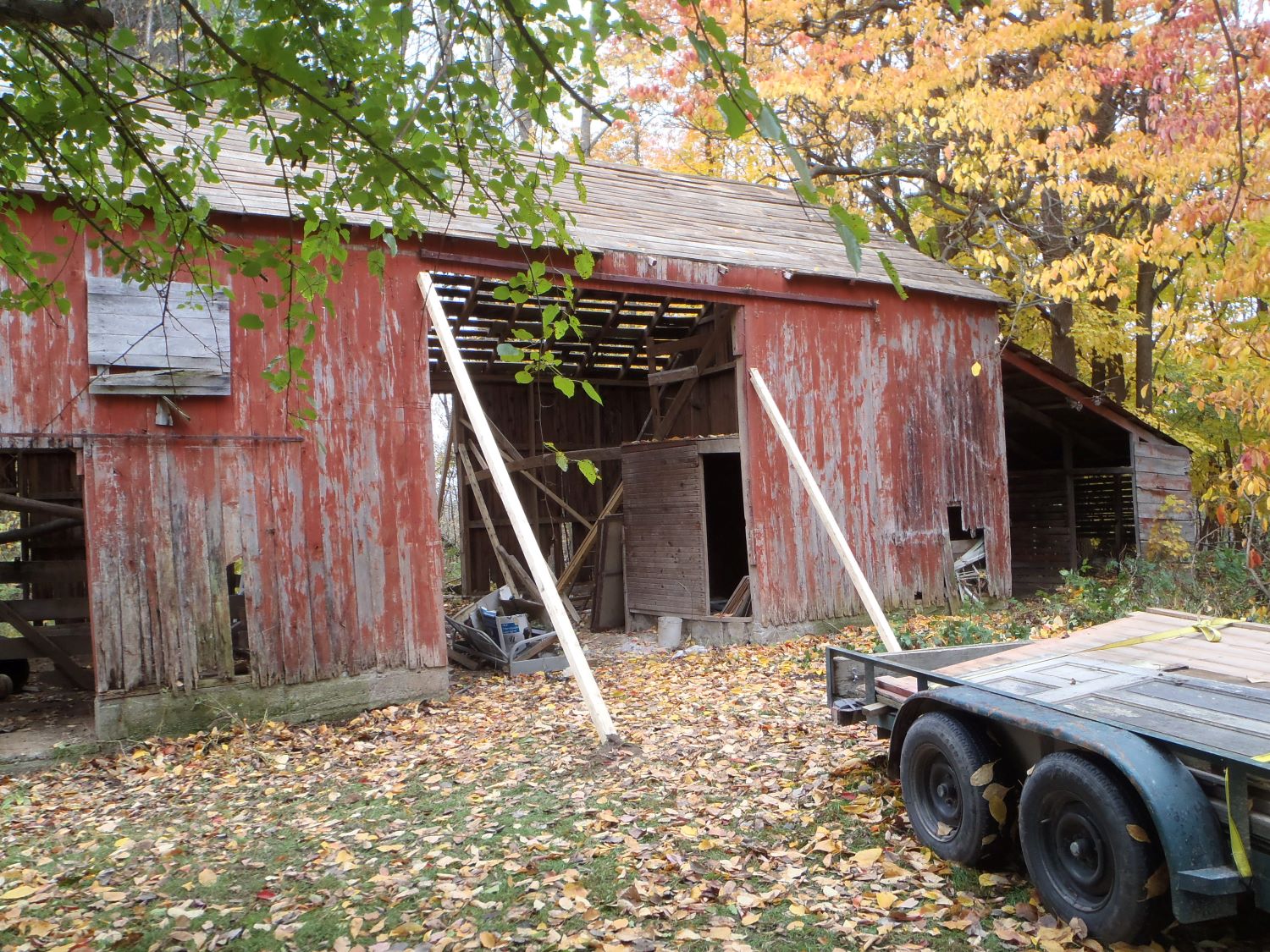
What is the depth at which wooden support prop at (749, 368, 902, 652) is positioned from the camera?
8383 millimetres

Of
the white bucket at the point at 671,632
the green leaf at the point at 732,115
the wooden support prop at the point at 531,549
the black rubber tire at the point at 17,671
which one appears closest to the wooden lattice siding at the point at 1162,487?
the white bucket at the point at 671,632

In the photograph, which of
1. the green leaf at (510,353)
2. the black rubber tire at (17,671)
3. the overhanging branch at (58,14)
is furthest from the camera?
the black rubber tire at (17,671)

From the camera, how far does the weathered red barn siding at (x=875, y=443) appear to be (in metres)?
10.9

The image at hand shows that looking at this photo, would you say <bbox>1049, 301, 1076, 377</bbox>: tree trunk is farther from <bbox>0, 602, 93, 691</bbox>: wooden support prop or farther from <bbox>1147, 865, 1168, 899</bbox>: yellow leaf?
<bbox>0, 602, 93, 691</bbox>: wooden support prop

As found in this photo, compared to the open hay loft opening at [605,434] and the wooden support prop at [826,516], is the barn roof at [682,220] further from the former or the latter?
the wooden support prop at [826,516]

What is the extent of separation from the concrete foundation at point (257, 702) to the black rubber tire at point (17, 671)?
3.78 metres

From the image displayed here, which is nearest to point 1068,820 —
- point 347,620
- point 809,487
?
point 809,487

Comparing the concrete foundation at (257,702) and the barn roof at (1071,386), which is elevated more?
the barn roof at (1071,386)

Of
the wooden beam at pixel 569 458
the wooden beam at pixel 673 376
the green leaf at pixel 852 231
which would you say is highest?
the wooden beam at pixel 673 376

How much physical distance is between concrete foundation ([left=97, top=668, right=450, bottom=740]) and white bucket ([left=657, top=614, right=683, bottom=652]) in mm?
3337

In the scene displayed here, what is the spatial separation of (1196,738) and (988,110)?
43.2ft

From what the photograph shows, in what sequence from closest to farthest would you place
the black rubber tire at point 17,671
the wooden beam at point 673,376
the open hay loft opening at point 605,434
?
1. the black rubber tire at point 17,671
2. the open hay loft opening at point 605,434
3. the wooden beam at point 673,376

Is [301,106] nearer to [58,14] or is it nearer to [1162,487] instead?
[58,14]

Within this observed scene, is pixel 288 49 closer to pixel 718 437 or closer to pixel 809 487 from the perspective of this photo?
pixel 809 487
